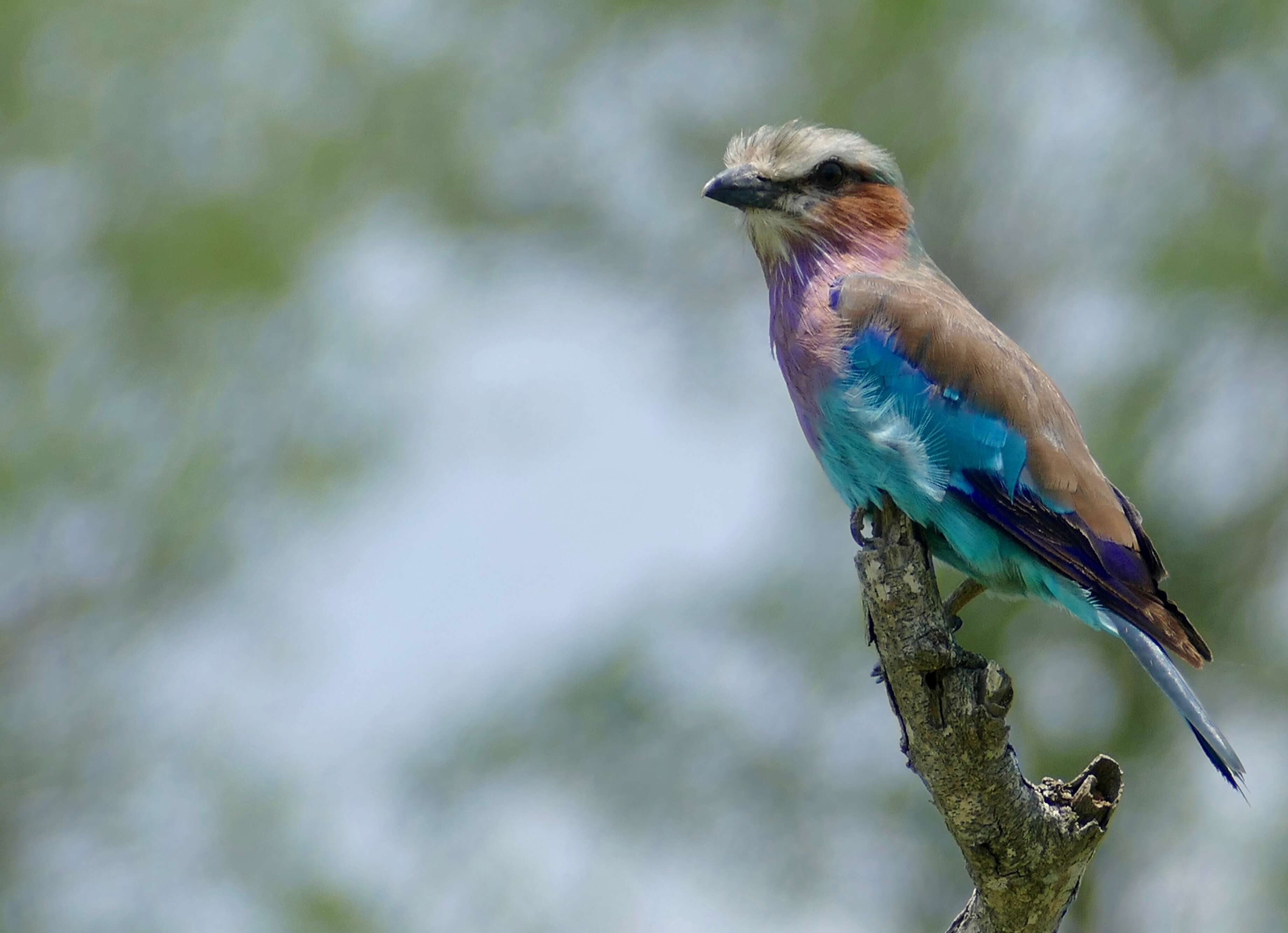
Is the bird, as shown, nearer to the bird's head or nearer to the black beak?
the bird's head

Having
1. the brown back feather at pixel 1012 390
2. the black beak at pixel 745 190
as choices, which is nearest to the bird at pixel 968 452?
the brown back feather at pixel 1012 390

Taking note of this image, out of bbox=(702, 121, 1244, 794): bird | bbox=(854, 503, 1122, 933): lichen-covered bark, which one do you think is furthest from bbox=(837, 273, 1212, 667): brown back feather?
bbox=(854, 503, 1122, 933): lichen-covered bark

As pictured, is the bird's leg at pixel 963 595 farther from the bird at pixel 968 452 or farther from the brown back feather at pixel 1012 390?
the brown back feather at pixel 1012 390

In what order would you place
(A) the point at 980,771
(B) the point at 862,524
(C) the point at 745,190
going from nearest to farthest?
(A) the point at 980,771 → (B) the point at 862,524 → (C) the point at 745,190

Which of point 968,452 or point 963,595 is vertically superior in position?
point 968,452

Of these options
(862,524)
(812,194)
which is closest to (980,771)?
(862,524)

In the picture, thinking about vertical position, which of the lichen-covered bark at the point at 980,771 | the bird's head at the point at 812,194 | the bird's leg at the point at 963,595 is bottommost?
the lichen-covered bark at the point at 980,771

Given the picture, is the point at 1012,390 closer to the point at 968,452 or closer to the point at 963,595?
the point at 968,452

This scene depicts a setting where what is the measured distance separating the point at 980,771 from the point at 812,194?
2145 millimetres

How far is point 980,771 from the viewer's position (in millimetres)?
3473

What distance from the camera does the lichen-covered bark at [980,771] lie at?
346 centimetres

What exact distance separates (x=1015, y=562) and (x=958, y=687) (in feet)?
2.67

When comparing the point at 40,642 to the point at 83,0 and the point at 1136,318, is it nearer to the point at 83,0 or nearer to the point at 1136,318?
the point at 83,0

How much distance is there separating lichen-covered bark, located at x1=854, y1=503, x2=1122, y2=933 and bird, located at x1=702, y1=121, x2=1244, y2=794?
1.39 feet
